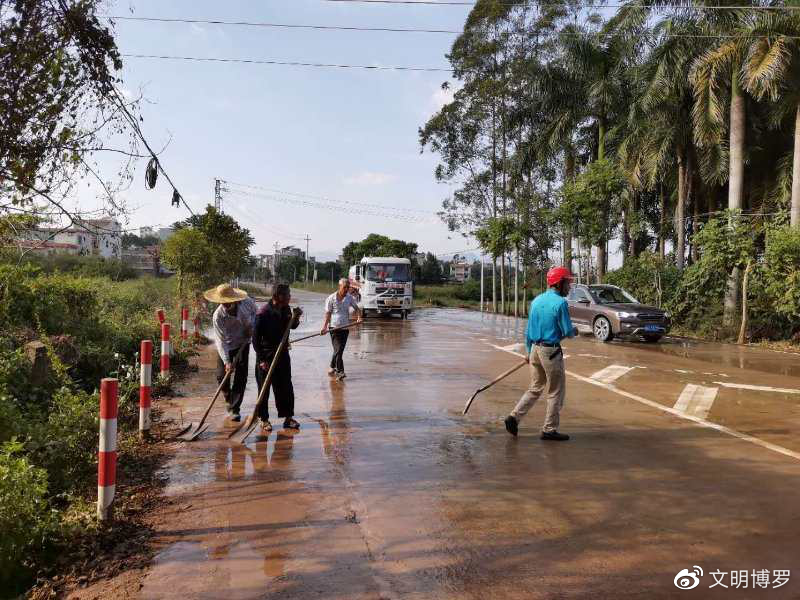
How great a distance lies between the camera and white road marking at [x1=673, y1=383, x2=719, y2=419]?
28.3 ft

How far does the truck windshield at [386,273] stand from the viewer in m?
30.2

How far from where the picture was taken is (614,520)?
4.72 m

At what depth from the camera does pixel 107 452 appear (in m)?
4.68

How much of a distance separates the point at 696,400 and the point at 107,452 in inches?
309

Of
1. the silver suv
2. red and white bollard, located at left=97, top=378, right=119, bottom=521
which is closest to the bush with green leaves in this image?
the silver suv

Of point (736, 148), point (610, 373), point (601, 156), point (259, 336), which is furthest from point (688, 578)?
point (601, 156)

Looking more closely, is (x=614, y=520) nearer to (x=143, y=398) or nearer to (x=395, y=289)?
(x=143, y=398)

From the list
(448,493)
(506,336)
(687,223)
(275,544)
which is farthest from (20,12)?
(687,223)

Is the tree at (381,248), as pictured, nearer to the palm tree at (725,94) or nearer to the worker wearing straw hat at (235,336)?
the palm tree at (725,94)

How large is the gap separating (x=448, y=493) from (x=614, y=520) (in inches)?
50.2

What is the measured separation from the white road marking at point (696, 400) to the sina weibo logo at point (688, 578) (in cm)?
480

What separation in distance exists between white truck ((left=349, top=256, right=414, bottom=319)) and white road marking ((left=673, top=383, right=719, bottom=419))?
19.5 metres

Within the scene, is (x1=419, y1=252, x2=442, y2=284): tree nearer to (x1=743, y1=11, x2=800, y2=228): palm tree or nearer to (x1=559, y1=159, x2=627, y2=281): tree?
(x1=559, y1=159, x2=627, y2=281): tree

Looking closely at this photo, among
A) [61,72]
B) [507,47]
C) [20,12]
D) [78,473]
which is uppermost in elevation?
[507,47]
